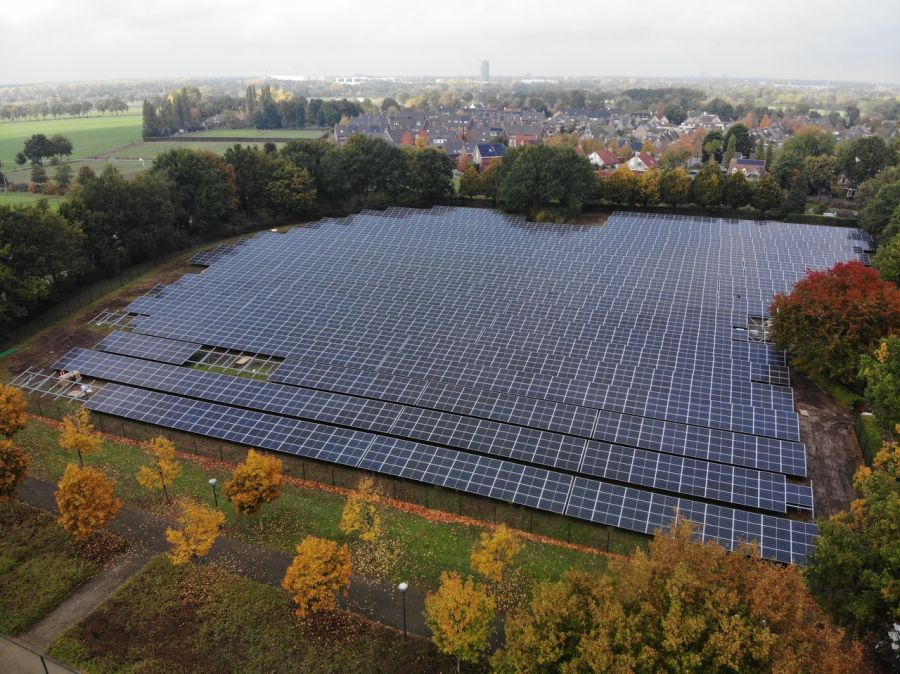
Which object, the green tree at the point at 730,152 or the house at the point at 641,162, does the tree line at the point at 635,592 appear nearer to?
the house at the point at 641,162

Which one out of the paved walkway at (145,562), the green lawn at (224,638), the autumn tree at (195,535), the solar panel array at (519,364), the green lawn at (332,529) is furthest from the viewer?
the solar panel array at (519,364)

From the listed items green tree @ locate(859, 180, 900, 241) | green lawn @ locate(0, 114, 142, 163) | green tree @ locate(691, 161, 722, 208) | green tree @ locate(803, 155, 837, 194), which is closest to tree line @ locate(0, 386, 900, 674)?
green tree @ locate(859, 180, 900, 241)

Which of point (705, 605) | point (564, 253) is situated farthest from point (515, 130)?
point (705, 605)

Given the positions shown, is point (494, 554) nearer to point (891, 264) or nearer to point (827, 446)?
point (827, 446)

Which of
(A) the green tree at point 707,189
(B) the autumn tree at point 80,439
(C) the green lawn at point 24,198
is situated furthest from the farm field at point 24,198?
(A) the green tree at point 707,189

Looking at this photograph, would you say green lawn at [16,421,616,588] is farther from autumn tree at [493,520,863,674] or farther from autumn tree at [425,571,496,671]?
autumn tree at [493,520,863,674]

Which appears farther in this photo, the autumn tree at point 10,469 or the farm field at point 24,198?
the farm field at point 24,198

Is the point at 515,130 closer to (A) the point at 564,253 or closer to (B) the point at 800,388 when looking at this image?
(A) the point at 564,253
